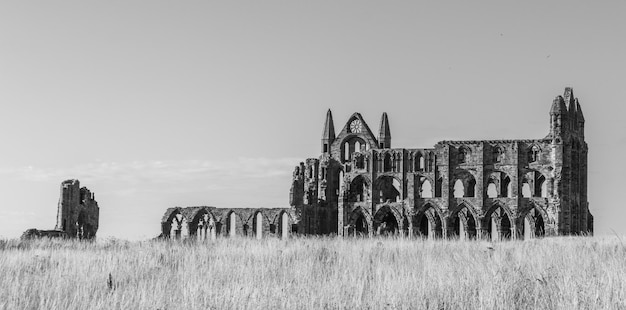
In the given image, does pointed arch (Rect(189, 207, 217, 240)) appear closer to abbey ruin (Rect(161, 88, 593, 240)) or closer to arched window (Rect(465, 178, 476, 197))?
abbey ruin (Rect(161, 88, 593, 240))

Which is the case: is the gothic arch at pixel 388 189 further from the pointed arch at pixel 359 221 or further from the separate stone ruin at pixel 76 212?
the separate stone ruin at pixel 76 212

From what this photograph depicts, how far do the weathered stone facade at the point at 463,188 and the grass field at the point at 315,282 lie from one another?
35.5 metres

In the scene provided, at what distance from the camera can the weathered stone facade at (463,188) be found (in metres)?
52.8

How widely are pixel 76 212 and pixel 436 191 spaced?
22683 mm

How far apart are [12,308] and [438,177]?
47111 millimetres

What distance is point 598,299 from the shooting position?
10750 millimetres

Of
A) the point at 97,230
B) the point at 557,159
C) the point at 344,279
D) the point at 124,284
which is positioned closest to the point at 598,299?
the point at 344,279

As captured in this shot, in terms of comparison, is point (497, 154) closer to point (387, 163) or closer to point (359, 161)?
point (387, 163)

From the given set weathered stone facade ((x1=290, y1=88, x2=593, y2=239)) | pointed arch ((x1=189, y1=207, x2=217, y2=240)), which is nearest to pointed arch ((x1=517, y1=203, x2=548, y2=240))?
weathered stone facade ((x1=290, y1=88, x2=593, y2=239))

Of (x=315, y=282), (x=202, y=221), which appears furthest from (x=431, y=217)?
(x=315, y=282)

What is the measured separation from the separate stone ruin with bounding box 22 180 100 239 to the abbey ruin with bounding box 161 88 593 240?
23.1ft

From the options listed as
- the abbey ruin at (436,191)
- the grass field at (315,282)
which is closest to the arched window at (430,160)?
the abbey ruin at (436,191)

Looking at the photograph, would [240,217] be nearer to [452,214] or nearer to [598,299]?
[452,214]

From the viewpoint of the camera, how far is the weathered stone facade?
52.8 metres
